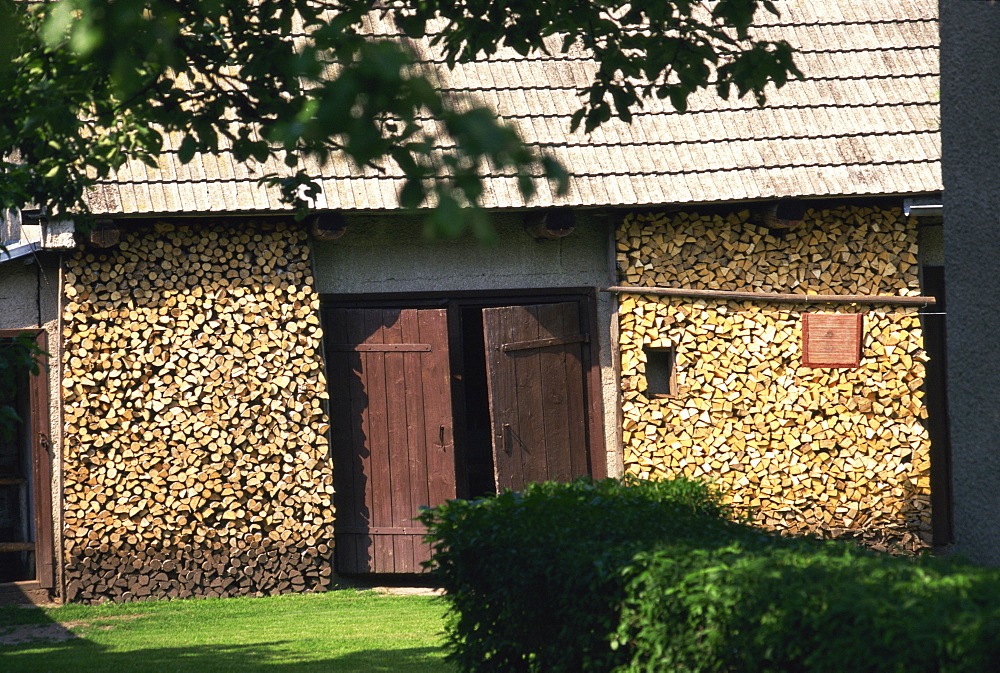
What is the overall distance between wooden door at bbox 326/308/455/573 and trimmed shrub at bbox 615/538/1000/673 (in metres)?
5.19

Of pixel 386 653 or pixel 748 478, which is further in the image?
pixel 748 478

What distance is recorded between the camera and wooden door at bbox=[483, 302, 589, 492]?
357 inches

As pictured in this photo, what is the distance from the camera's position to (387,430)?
905 cm

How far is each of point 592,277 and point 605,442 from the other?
1.33 metres

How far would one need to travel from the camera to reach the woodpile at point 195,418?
8469mm

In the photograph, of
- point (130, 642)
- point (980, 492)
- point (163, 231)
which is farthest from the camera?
point (163, 231)

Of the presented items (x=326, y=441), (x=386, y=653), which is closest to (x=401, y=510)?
(x=326, y=441)

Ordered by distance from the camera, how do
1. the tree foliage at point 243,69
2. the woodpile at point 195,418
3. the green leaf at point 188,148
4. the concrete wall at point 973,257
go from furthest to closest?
the woodpile at point 195,418
the green leaf at point 188,148
the concrete wall at point 973,257
the tree foliage at point 243,69

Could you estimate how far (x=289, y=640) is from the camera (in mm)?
7145

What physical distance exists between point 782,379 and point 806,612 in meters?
6.27

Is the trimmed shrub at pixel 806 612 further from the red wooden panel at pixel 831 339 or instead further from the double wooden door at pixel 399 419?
the red wooden panel at pixel 831 339

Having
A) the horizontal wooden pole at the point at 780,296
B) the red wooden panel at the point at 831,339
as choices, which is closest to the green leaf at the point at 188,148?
the horizontal wooden pole at the point at 780,296

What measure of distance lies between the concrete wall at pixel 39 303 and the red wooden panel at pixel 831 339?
18.9ft

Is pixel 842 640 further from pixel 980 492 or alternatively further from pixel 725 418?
pixel 725 418
